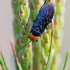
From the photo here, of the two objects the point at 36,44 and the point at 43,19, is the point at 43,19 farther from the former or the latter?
the point at 36,44

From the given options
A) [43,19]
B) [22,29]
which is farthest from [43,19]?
[22,29]

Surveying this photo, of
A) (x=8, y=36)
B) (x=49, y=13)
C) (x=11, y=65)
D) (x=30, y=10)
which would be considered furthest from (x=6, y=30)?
(x=49, y=13)

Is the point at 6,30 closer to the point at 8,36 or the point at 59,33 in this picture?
the point at 8,36

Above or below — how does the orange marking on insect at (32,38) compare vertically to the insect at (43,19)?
below

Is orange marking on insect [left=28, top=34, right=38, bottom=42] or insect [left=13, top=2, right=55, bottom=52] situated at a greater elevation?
insect [left=13, top=2, right=55, bottom=52]

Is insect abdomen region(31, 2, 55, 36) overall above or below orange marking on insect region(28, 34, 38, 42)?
above

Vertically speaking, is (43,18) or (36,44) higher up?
(43,18)

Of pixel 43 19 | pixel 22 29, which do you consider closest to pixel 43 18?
pixel 43 19

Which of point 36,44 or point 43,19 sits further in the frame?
point 36,44
